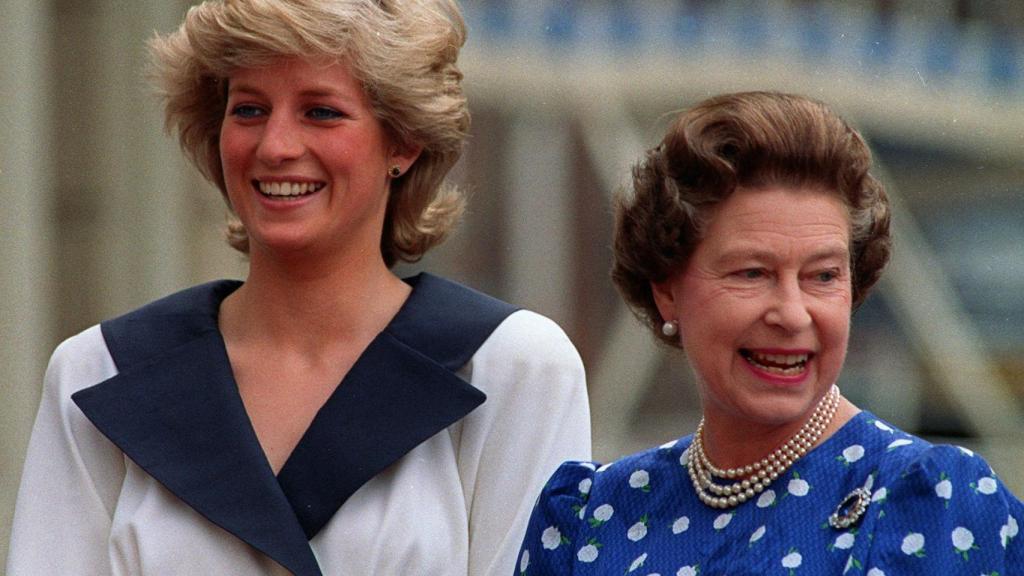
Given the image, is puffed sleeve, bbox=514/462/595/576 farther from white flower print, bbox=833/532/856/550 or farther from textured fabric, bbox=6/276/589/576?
white flower print, bbox=833/532/856/550

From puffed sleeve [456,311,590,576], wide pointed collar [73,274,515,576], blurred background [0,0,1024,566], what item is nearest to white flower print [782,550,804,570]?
puffed sleeve [456,311,590,576]

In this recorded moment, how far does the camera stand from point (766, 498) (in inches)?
108

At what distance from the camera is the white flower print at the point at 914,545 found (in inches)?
99.0

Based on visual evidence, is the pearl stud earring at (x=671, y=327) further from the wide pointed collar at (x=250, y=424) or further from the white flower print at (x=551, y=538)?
the wide pointed collar at (x=250, y=424)

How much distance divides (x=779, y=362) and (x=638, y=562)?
360 millimetres

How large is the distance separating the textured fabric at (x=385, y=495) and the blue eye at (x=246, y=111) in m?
0.45

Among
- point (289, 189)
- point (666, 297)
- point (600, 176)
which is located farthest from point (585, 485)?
point (600, 176)

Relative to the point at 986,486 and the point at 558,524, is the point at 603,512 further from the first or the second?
the point at 986,486

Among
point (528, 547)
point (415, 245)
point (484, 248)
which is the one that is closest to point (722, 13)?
point (484, 248)

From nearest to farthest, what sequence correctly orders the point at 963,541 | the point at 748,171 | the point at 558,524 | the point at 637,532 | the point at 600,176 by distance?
the point at 963,541 < the point at 748,171 < the point at 637,532 < the point at 558,524 < the point at 600,176

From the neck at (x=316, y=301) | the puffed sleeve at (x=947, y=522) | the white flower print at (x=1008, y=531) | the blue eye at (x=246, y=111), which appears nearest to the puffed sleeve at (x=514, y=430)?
the neck at (x=316, y=301)

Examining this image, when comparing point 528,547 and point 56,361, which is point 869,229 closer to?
point 528,547

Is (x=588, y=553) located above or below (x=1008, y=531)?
below

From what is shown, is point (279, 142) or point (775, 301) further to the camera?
point (279, 142)
